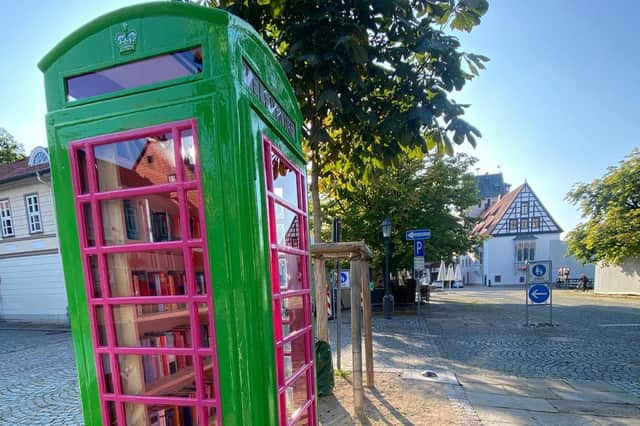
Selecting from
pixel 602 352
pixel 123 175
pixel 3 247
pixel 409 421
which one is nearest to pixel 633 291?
pixel 602 352

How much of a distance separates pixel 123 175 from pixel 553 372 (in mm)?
6830

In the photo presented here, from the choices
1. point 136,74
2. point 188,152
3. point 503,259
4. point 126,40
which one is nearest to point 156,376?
point 188,152

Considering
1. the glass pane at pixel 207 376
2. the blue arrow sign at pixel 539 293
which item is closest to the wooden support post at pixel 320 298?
the glass pane at pixel 207 376

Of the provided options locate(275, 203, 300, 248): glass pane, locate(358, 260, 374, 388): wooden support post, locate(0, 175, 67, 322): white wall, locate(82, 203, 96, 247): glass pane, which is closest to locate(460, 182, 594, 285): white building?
locate(358, 260, 374, 388): wooden support post

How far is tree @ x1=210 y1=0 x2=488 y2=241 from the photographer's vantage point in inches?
121

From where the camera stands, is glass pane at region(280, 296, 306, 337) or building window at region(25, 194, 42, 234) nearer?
glass pane at region(280, 296, 306, 337)

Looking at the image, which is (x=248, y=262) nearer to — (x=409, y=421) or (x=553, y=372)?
(x=409, y=421)

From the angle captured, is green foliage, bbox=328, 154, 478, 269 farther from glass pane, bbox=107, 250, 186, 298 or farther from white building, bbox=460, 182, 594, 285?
white building, bbox=460, 182, 594, 285

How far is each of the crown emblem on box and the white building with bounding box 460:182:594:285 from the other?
1461 inches

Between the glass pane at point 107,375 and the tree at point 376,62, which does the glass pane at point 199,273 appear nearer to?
the glass pane at point 107,375

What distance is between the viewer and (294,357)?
2.12 m

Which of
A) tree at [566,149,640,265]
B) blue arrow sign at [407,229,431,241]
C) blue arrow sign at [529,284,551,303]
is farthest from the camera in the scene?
tree at [566,149,640,265]

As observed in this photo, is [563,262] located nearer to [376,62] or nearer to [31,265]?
[376,62]

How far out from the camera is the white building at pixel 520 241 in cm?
3350
